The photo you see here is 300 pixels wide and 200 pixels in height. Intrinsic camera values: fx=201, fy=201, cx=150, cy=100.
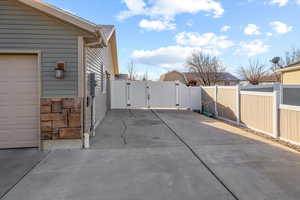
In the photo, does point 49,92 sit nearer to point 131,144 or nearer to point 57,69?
point 57,69

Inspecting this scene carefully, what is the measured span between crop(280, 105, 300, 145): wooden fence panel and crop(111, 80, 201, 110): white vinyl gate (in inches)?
324

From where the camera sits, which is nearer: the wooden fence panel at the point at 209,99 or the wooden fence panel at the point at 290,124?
the wooden fence panel at the point at 290,124

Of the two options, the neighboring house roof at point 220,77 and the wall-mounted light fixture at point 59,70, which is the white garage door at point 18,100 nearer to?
the wall-mounted light fixture at point 59,70

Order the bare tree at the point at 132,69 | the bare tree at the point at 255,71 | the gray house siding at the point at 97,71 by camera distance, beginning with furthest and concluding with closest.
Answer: the bare tree at the point at 132,69, the bare tree at the point at 255,71, the gray house siding at the point at 97,71

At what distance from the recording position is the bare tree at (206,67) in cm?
2641

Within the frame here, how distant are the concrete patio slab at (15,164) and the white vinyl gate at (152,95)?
376 inches

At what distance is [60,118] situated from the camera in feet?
16.0

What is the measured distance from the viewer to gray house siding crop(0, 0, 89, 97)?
15.3ft

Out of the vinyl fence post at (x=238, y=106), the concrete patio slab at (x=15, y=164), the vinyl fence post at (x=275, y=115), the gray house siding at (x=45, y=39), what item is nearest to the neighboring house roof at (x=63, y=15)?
the gray house siding at (x=45, y=39)

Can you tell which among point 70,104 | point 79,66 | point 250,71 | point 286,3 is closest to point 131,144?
point 70,104

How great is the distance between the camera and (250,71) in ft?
96.1

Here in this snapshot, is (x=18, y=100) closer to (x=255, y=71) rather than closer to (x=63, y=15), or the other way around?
(x=63, y=15)

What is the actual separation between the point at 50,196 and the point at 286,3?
38.6ft

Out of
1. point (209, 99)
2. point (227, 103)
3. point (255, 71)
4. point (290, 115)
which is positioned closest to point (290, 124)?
point (290, 115)
